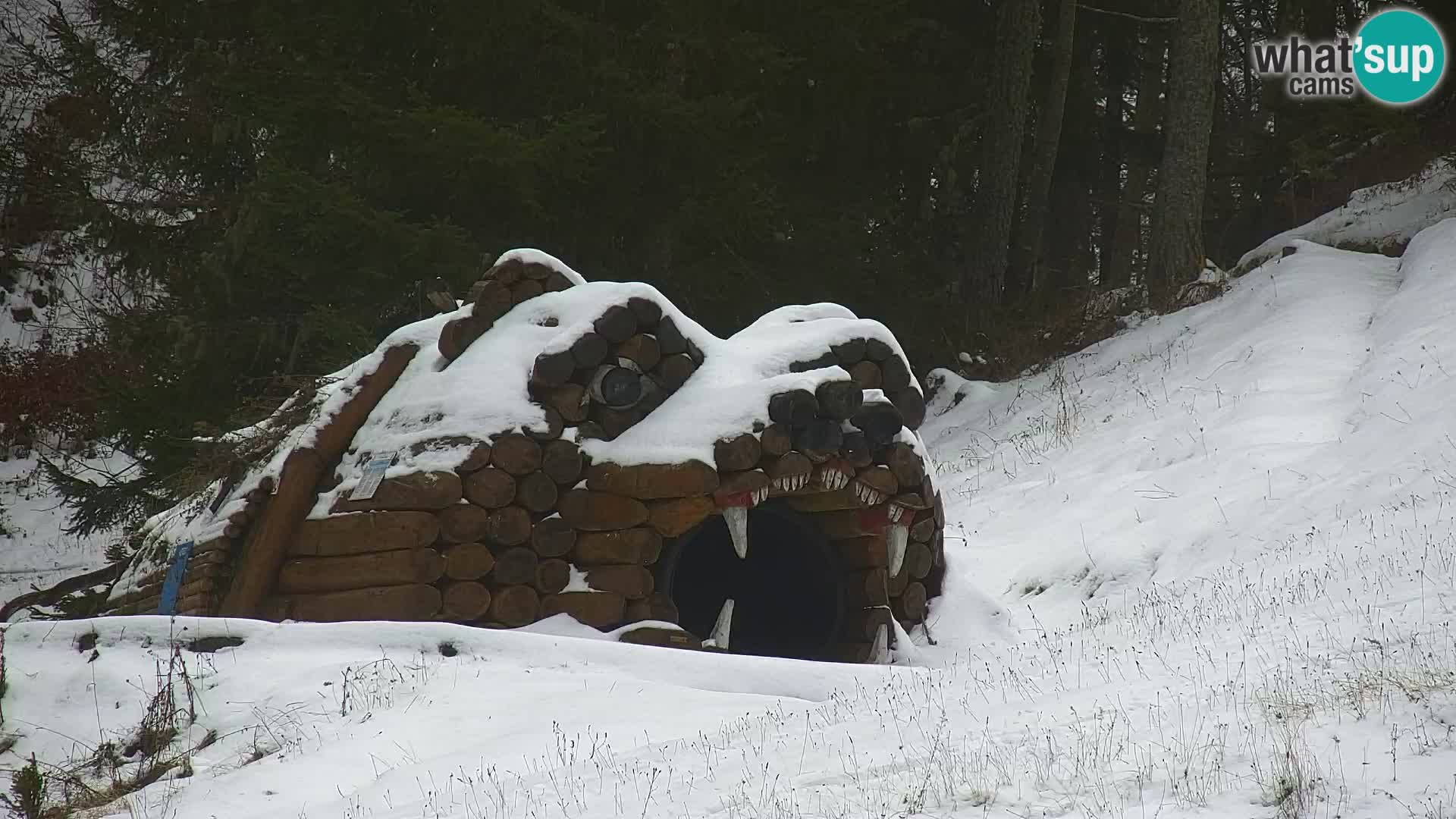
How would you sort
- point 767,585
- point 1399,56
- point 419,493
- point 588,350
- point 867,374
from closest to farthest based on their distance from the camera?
point 419,493 < point 588,350 < point 867,374 < point 767,585 < point 1399,56

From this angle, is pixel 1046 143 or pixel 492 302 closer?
pixel 492 302

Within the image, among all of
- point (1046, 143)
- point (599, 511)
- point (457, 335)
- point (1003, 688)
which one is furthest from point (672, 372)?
point (1046, 143)

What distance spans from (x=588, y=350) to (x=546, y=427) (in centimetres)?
54

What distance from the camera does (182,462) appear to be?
13.3 metres

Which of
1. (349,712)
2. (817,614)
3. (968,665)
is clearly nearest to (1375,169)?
(817,614)

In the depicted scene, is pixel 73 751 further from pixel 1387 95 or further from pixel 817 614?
pixel 1387 95

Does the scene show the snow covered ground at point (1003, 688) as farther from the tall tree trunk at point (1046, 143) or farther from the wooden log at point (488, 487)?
the tall tree trunk at point (1046, 143)

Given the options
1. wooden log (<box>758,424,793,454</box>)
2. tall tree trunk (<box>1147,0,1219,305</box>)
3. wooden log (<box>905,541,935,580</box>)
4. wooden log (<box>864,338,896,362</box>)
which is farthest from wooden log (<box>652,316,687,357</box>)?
tall tree trunk (<box>1147,0,1219,305</box>)

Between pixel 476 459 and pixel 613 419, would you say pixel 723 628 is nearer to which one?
pixel 613 419

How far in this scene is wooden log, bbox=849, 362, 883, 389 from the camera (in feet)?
29.3

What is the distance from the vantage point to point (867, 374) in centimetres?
898

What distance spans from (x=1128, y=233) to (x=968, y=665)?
18.0 meters

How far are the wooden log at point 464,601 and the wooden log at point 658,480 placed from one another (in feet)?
3.06

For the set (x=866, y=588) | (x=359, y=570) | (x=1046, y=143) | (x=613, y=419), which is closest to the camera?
(x=359, y=570)
